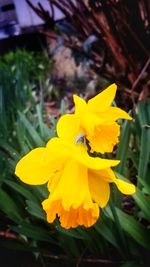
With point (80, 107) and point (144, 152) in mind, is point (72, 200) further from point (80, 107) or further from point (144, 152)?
point (144, 152)

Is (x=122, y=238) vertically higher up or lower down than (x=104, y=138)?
lower down

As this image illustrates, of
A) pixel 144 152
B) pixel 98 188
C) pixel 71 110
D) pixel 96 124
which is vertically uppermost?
pixel 96 124

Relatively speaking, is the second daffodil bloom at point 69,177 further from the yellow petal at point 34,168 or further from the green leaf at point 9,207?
the green leaf at point 9,207

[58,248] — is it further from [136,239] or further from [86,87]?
[86,87]

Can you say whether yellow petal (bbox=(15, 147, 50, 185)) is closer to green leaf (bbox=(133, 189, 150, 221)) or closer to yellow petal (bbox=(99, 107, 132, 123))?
yellow petal (bbox=(99, 107, 132, 123))

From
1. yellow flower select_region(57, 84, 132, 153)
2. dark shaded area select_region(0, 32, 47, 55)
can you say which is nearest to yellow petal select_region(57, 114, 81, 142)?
yellow flower select_region(57, 84, 132, 153)

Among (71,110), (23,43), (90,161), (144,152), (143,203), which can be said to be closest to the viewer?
(90,161)

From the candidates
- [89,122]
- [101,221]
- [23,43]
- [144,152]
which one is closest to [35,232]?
[101,221]
